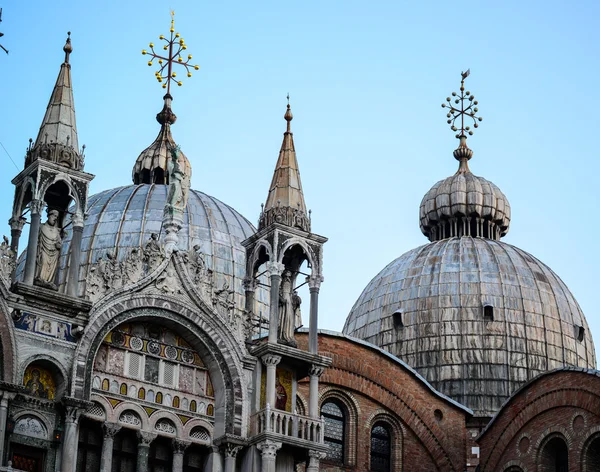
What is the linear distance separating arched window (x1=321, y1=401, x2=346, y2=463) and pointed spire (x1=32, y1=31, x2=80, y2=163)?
14.7 metres

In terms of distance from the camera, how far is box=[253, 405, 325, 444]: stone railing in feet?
130

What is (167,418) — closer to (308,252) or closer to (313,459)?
(313,459)

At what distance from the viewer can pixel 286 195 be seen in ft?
141

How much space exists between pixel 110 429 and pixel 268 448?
3.91m

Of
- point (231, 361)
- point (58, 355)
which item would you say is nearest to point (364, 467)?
point (231, 361)

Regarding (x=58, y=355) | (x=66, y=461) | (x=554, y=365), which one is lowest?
(x=66, y=461)

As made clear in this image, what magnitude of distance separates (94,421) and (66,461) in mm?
1779

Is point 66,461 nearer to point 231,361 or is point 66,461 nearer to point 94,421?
point 94,421

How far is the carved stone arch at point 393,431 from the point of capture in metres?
51.5

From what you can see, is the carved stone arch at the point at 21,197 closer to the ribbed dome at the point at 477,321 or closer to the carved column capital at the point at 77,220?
the carved column capital at the point at 77,220

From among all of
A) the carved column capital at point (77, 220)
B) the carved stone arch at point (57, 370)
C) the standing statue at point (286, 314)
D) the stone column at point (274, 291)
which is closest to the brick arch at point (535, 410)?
the standing statue at point (286, 314)

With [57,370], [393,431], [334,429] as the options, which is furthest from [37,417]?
[393,431]

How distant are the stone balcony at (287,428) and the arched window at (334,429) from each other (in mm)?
10035

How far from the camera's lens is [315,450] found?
40.2 m
